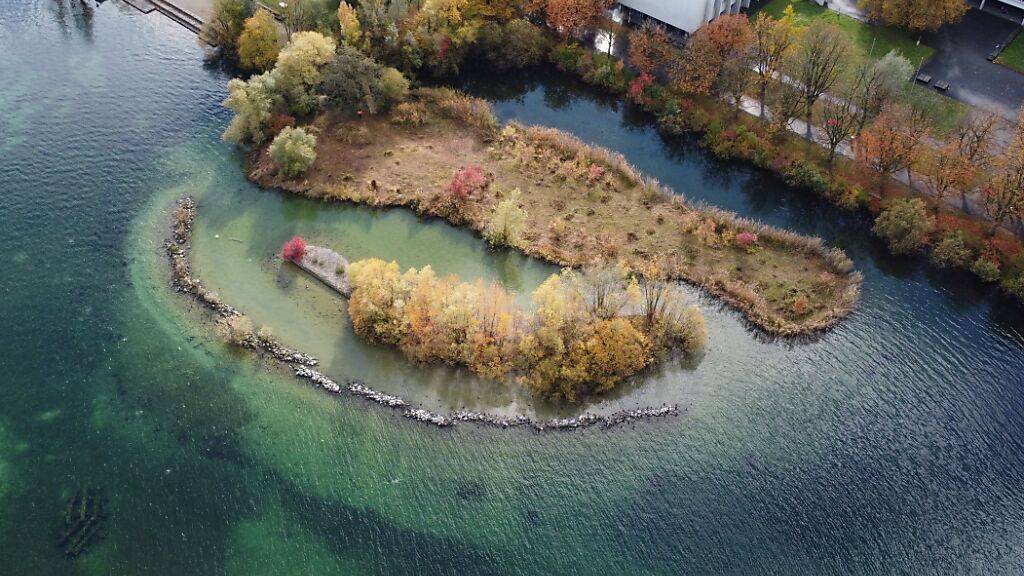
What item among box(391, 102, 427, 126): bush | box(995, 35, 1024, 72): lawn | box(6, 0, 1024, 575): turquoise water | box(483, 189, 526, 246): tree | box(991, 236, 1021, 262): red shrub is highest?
box(995, 35, 1024, 72): lawn

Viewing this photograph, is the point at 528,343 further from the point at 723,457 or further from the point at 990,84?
the point at 990,84

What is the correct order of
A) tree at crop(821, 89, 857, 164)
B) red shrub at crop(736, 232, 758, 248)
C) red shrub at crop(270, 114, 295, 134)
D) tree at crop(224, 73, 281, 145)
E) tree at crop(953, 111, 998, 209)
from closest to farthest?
tree at crop(953, 111, 998, 209), red shrub at crop(736, 232, 758, 248), tree at crop(821, 89, 857, 164), tree at crop(224, 73, 281, 145), red shrub at crop(270, 114, 295, 134)

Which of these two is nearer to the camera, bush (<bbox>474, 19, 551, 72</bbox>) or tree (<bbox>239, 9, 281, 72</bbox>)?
tree (<bbox>239, 9, 281, 72</bbox>)

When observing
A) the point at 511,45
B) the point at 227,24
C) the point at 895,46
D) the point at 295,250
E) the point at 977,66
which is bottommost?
the point at 295,250

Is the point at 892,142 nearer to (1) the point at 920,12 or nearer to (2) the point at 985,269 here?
(2) the point at 985,269

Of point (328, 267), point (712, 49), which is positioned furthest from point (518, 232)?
point (712, 49)

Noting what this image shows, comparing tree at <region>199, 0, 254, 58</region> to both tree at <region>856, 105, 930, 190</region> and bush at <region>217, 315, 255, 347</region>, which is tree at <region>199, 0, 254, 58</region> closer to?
bush at <region>217, 315, 255, 347</region>

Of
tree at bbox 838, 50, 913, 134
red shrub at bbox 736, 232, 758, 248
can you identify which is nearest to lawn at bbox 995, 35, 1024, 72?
tree at bbox 838, 50, 913, 134

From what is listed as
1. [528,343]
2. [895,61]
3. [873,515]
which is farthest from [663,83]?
[873,515]
